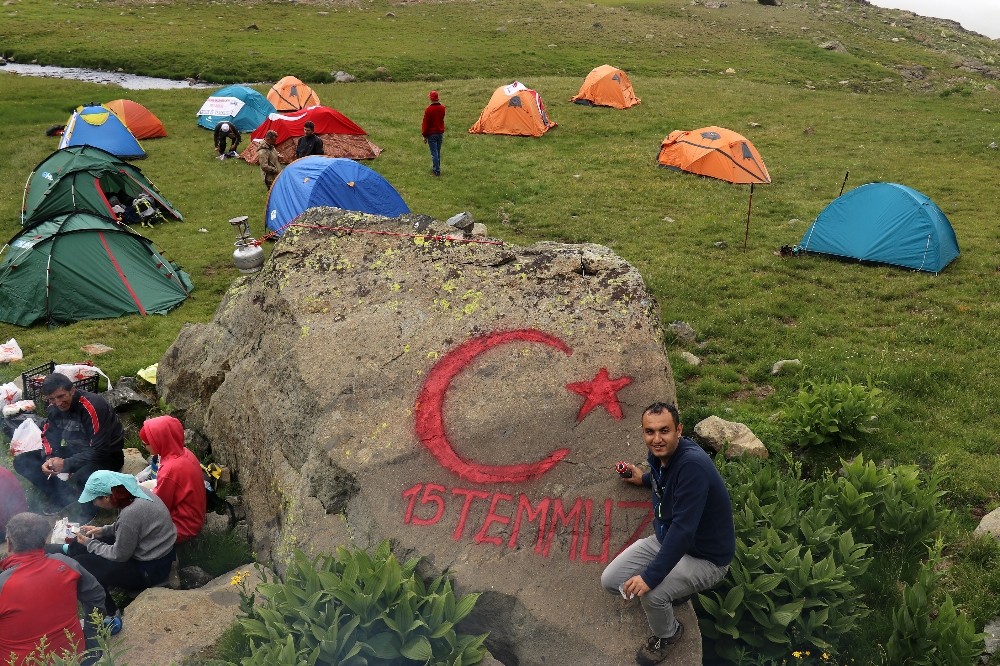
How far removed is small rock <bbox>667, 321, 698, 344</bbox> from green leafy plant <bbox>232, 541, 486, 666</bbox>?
27.3ft

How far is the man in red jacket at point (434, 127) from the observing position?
22688mm

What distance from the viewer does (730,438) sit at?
9.28 metres

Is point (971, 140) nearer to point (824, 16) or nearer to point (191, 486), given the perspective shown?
point (191, 486)

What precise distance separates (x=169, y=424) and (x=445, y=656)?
4371 millimetres

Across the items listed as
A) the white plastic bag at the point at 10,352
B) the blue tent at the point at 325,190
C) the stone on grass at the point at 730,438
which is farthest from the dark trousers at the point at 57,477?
the blue tent at the point at 325,190

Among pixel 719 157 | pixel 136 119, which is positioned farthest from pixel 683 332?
pixel 136 119

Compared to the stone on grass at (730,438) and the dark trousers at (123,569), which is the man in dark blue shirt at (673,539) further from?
the dark trousers at (123,569)

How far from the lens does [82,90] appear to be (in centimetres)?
3562

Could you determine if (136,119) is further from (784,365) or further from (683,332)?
(784,365)

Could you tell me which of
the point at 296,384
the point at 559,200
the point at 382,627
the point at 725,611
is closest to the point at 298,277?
the point at 296,384

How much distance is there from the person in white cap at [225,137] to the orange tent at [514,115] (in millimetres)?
8562

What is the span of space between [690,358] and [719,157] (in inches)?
482

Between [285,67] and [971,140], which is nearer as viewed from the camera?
[971,140]

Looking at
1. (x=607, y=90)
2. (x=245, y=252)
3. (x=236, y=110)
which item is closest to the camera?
(x=245, y=252)
